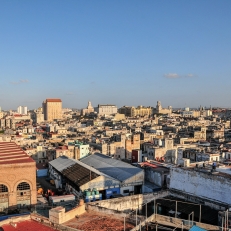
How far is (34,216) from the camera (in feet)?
44.8

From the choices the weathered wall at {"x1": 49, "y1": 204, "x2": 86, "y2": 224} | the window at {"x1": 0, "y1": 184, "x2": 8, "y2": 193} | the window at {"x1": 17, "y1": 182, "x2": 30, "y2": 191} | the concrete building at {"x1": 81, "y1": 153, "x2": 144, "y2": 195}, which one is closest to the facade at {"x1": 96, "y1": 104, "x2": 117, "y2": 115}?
the concrete building at {"x1": 81, "y1": 153, "x2": 144, "y2": 195}

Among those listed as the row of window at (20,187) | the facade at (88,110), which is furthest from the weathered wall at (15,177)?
the facade at (88,110)

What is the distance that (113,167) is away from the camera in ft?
89.9

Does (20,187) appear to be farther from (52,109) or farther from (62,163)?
(52,109)

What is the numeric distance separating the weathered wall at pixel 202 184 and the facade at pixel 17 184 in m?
10.2

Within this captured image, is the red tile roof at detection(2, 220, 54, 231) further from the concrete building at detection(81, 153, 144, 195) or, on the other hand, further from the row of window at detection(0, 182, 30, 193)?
the concrete building at detection(81, 153, 144, 195)

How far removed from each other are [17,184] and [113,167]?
9.42 meters

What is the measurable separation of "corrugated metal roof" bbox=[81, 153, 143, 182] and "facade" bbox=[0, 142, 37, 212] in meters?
7.27

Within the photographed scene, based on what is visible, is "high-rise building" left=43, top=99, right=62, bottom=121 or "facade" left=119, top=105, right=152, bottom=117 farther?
"facade" left=119, top=105, right=152, bottom=117

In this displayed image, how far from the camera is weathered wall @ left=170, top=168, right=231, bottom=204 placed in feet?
57.5

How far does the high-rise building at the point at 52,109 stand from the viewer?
446 feet

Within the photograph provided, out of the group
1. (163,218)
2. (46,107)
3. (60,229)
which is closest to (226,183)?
(163,218)

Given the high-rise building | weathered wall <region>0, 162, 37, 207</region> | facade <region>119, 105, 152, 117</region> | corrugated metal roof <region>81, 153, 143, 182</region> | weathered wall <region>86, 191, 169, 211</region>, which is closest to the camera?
weathered wall <region>86, 191, 169, 211</region>

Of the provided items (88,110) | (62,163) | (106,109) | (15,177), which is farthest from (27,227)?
(88,110)
